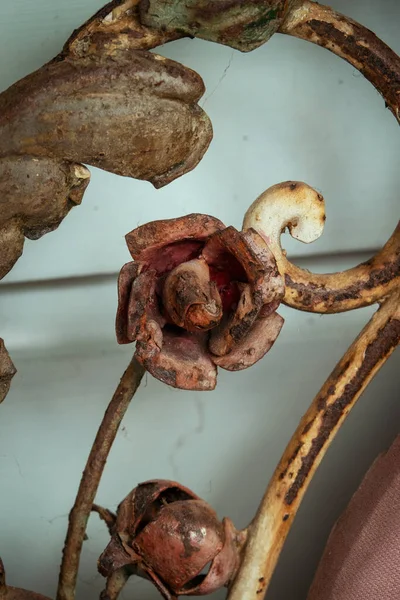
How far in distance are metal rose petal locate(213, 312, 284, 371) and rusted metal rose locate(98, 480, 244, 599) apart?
11cm

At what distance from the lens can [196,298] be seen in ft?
1.44

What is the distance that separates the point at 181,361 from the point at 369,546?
199 mm

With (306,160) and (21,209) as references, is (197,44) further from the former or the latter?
(21,209)

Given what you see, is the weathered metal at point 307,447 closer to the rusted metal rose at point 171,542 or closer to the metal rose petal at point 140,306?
the rusted metal rose at point 171,542

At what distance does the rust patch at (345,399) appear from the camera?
0.56 m

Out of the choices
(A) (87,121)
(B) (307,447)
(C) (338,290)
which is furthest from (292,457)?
(A) (87,121)

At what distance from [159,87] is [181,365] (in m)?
0.15

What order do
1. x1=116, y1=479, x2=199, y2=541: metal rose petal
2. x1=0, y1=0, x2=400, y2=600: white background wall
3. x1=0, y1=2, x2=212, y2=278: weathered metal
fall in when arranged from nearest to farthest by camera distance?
x1=0, y1=2, x2=212, y2=278: weathered metal → x1=116, y1=479, x2=199, y2=541: metal rose petal → x1=0, y1=0, x2=400, y2=600: white background wall

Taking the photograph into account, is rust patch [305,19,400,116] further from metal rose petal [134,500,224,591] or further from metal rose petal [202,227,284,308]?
metal rose petal [134,500,224,591]

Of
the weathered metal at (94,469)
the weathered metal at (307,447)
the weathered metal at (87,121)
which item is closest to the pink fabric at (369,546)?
the weathered metal at (307,447)

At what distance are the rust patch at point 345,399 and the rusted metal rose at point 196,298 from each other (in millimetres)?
106

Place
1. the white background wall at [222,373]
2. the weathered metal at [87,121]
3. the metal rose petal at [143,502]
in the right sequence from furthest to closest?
the white background wall at [222,373] < the metal rose petal at [143,502] < the weathered metal at [87,121]

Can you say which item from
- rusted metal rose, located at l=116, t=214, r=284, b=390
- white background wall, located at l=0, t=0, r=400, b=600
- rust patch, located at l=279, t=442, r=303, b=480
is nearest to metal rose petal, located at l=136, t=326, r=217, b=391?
rusted metal rose, located at l=116, t=214, r=284, b=390

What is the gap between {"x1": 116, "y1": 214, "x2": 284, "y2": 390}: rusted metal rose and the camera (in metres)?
0.44
